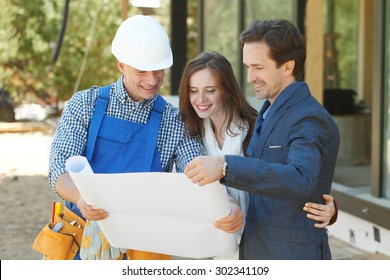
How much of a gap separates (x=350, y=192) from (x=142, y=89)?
3565 mm

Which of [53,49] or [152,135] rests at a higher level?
[53,49]

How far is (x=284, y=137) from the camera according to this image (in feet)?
6.43

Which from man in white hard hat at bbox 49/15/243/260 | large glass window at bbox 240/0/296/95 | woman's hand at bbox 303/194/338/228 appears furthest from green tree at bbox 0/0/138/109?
woman's hand at bbox 303/194/338/228

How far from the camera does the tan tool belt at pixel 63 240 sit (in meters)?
2.28

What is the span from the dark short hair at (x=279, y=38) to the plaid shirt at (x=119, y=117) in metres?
0.43

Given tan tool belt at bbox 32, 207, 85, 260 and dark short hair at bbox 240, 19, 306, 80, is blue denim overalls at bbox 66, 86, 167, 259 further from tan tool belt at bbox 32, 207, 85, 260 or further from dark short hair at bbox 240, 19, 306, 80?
dark short hair at bbox 240, 19, 306, 80

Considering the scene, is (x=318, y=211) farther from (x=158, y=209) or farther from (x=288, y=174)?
(x=158, y=209)

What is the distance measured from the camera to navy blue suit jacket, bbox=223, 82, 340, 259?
1.79m

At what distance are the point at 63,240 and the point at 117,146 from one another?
1.19 feet

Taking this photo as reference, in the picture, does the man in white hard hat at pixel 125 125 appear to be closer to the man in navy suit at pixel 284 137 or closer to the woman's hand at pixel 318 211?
the man in navy suit at pixel 284 137

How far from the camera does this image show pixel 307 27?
569 centimetres

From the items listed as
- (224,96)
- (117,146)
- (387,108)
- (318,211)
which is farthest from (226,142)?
(387,108)

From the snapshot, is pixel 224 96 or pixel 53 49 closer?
pixel 224 96
